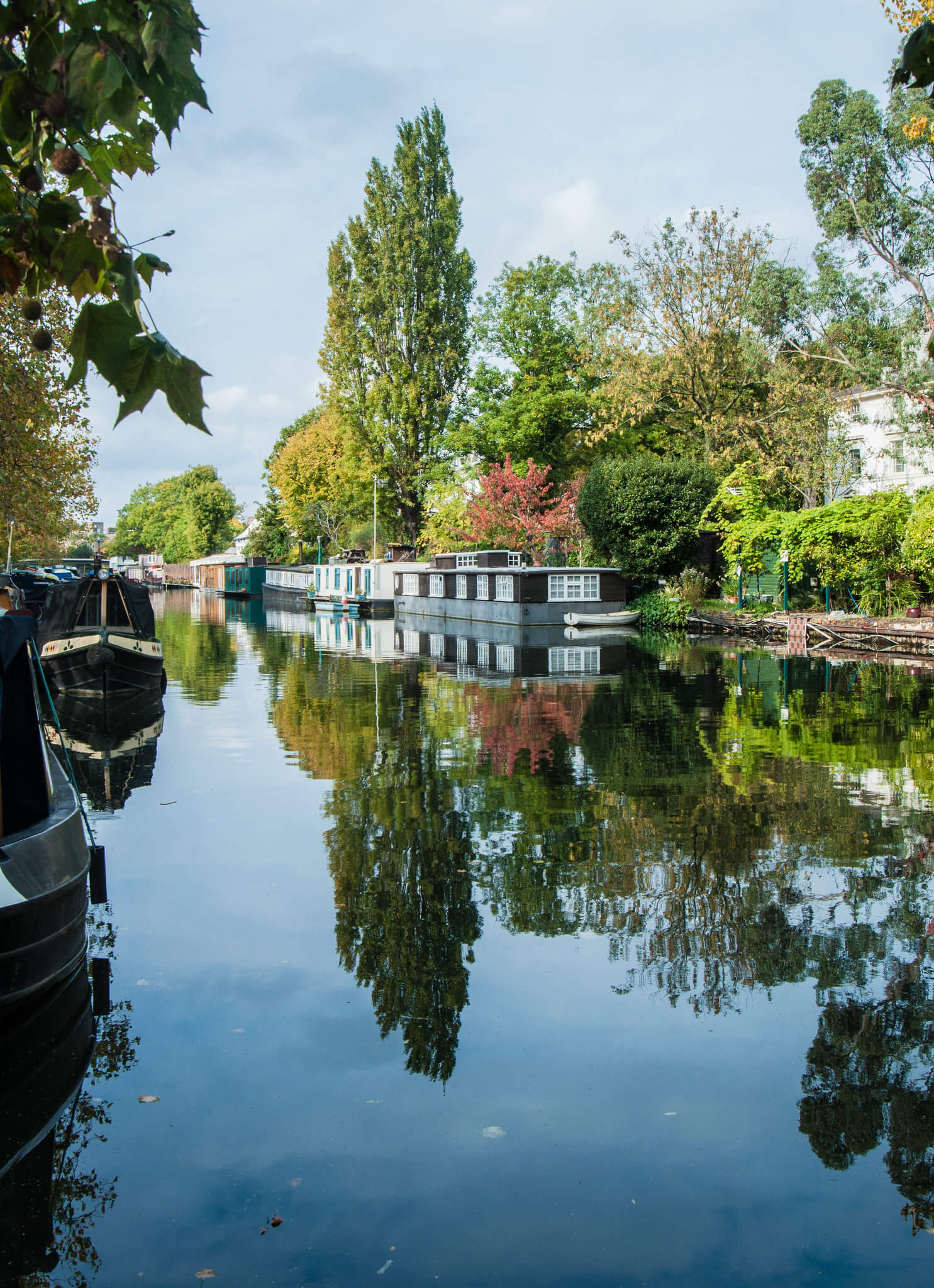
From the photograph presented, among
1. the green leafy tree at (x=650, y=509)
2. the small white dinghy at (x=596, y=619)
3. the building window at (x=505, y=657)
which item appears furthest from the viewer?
the green leafy tree at (x=650, y=509)

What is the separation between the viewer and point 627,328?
142 ft

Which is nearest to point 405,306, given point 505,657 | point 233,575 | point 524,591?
point 524,591

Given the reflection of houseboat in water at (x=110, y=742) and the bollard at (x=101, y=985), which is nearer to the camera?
the bollard at (x=101, y=985)

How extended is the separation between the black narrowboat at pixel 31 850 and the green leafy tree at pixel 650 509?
35883 millimetres

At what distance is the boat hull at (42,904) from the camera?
626 centimetres

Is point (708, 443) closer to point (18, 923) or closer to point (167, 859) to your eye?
point (167, 859)

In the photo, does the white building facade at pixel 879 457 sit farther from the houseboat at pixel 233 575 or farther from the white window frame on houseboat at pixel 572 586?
the houseboat at pixel 233 575

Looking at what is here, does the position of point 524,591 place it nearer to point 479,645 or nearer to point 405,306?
point 479,645

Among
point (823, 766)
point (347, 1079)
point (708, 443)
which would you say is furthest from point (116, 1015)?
point (708, 443)

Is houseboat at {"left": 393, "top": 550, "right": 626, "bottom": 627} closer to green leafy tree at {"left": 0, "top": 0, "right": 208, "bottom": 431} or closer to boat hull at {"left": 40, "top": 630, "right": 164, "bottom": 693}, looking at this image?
boat hull at {"left": 40, "top": 630, "right": 164, "bottom": 693}

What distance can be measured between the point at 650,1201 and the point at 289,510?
79708 millimetres

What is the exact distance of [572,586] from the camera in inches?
1619

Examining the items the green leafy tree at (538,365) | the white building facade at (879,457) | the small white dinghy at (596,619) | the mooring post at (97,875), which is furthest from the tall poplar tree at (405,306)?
the mooring post at (97,875)

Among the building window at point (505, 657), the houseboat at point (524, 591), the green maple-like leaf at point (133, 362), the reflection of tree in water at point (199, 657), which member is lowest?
the reflection of tree in water at point (199, 657)
